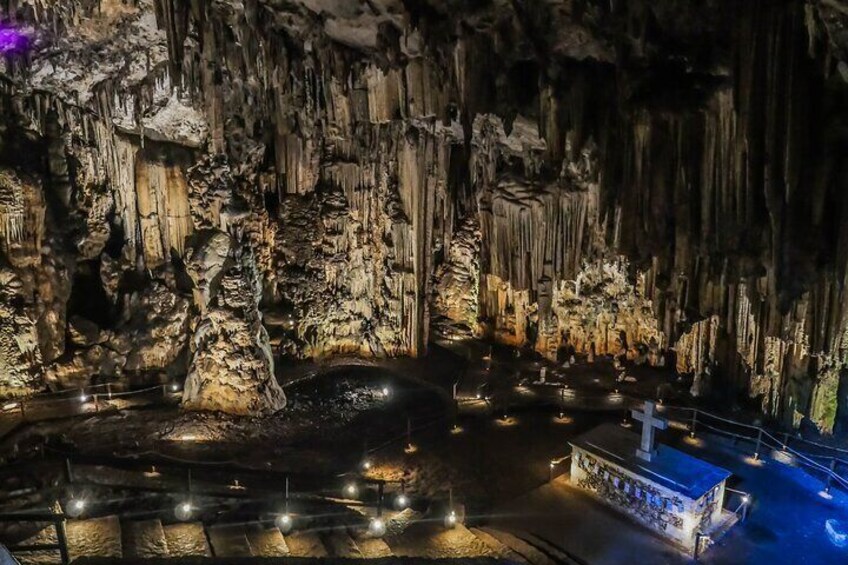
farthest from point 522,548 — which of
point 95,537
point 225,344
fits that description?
point 225,344

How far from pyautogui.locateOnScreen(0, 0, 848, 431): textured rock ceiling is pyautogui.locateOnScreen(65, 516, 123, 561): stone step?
5026 millimetres

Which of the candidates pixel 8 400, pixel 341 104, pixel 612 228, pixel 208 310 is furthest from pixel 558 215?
pixel 8 400

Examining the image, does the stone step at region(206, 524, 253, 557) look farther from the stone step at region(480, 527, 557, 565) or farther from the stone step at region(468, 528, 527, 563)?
the stone step at region(480, 527, 557, 565)

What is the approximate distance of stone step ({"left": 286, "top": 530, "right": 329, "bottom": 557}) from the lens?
29.6 feet

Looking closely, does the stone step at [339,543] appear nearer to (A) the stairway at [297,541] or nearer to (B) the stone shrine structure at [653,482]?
(A) the stairway at [297,541]

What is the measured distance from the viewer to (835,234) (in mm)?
10945

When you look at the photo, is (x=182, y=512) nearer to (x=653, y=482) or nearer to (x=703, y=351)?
(x=653, y=482)

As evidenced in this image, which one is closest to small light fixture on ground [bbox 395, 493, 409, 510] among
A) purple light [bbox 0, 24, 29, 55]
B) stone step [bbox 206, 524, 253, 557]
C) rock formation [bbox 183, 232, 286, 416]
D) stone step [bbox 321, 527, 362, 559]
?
stone step [bbox 321, 527, 362, 559]

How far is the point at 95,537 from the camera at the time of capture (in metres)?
8.16

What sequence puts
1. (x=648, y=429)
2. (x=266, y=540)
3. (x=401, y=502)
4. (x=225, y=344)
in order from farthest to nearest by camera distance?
(x=225, y=344) < (x=401, y=502) < (x=648, y=429) < (x=266, y=540)

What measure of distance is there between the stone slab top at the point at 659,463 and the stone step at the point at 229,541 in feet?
18.0

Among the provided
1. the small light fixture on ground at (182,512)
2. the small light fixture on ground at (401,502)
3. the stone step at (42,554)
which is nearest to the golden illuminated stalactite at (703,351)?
the small light fixture on ground at (401,502)

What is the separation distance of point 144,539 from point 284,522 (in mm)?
1982

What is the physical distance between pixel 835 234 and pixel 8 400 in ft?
52.7
